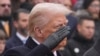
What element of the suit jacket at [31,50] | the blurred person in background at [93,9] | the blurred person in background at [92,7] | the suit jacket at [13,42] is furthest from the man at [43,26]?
the blurred person in background at [92,7]

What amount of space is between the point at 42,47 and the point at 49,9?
17.6 inches

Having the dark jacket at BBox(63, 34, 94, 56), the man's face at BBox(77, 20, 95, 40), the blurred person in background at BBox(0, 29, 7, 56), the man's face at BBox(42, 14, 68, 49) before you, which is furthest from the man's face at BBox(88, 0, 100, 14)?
the man's face at BBox(42, 14, 68, 49)

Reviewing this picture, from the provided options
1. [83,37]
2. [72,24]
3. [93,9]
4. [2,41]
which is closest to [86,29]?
[83,37]

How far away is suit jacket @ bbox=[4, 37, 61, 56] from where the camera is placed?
4520 millimetres

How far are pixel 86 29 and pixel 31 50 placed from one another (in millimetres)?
4192

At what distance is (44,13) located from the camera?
4.76 m

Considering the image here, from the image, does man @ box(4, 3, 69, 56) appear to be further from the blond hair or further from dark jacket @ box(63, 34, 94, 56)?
dark jacket @ box(63, 34, 94, 56)

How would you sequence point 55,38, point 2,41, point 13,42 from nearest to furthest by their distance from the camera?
point 55,38 < point 2,41 < point 13,42

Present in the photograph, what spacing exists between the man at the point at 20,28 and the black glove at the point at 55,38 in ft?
10.2

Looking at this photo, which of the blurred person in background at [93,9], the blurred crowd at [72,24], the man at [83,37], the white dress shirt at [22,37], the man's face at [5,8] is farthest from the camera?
the blurred person in background at [93,9]

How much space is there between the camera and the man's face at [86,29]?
8.69m

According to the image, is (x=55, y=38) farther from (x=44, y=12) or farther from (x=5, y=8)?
(x=5, y=8)

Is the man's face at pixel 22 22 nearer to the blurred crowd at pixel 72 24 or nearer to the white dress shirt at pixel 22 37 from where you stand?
the blurred crowd at pixel 72 24

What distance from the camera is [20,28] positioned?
341 inches
